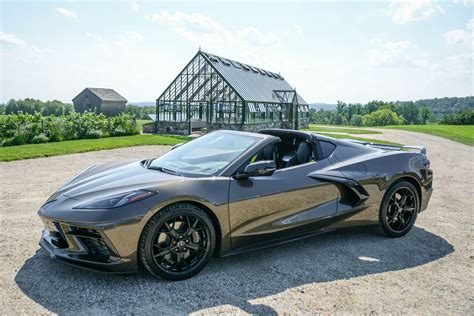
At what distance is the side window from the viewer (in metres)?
4.51

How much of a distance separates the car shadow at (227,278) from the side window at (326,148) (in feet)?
3.68

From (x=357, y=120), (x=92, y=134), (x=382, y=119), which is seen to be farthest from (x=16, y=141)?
(x=357, y=120)

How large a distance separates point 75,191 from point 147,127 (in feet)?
89.2

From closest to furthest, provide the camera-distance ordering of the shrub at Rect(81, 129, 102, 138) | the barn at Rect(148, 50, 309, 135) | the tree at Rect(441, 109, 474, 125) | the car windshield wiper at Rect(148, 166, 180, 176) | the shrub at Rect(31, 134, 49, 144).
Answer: the car windshield wiper at Rect(148, 166, 180, 176), the shrub at Rect(31, 134, 49, 144), the shrub at Rect(81, 129, 102, 138), the barn at Rect(148, 50, 309, 135), the tree at Rect(441, 109, 474, 125)

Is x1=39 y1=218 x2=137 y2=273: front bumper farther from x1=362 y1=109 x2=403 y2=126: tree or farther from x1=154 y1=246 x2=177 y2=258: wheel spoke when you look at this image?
x1=362 y1=109 x2=403 y2=126: tree

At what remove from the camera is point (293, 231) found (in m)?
4.05

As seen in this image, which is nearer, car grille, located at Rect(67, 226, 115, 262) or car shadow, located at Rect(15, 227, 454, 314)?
car shadow, located at Rect(15, 227, 454, 314)

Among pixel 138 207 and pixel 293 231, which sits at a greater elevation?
pixel 138 207

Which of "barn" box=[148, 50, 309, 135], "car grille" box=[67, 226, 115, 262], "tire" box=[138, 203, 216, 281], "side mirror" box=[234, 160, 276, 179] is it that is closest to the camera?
"car grille" box=[67, 226, 115, 262]

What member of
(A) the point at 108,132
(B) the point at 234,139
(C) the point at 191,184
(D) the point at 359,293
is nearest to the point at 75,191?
(C) the point at 191,184

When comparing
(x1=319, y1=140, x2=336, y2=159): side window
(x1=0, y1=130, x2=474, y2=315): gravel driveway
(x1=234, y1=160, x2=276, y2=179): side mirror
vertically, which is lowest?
(x1=0, y1=130, x2=474, y2=315): gravel driveway

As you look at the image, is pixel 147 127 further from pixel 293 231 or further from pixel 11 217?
pixel 293 231

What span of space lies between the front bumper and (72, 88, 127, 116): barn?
55346 mm

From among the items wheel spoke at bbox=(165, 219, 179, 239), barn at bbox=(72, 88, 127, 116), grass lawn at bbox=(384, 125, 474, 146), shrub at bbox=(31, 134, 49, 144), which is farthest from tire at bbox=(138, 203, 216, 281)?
barn at bbox=(72, 88, 127, 116)
